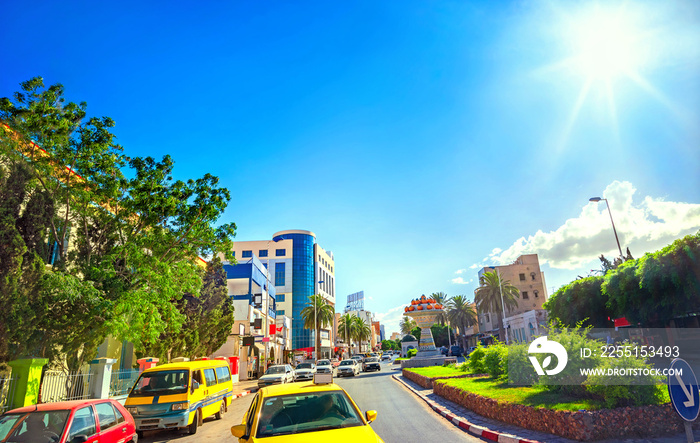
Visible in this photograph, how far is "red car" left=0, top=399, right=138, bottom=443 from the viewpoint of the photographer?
6285mm

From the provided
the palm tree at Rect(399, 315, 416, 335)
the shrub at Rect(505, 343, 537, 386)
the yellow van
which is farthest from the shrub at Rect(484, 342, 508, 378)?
the palm tree at Rect(399, 315, 416, 335)

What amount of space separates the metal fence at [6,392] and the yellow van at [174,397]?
3.88 meters

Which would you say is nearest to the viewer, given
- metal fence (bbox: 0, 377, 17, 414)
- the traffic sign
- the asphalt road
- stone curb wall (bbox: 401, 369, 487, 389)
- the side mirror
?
the traffic sign

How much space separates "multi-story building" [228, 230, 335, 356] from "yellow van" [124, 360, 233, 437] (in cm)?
7770

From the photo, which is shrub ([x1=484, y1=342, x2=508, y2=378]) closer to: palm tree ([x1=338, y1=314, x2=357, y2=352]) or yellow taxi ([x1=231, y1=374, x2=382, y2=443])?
yellow taxi ([x1=231, y1=374, x2=382, y2=443])

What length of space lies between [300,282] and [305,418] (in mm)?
89591

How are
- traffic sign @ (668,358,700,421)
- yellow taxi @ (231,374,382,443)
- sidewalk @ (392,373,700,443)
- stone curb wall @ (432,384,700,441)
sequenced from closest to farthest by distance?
yellow taxi @ (231,374,382,443) → traffic sign @ (668,358,700,421) → sidewalk @ (392,373,700,443) → stone curb wall @ (432,384,700,441)

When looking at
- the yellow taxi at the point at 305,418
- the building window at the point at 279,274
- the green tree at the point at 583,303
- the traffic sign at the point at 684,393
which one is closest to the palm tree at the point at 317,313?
the building window at the point at 279,274

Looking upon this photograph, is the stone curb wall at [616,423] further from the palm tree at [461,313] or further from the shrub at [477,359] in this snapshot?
the palm tree at [461,313]

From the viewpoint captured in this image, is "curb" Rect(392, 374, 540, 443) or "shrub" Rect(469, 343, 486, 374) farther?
"shrub" Rect(469, 343, 486, 374)

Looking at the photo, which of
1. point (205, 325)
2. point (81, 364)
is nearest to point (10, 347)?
point (81, 364)

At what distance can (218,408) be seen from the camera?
14219 millimetres

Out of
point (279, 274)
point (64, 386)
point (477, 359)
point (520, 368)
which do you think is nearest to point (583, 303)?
point (477, 359)

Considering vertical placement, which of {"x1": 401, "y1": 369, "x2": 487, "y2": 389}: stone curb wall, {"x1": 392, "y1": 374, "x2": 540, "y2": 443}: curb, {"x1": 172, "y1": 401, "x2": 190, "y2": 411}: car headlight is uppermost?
{"x1": 172, "y1": 401, "x2": 190, "y2": 411}: car headlight
